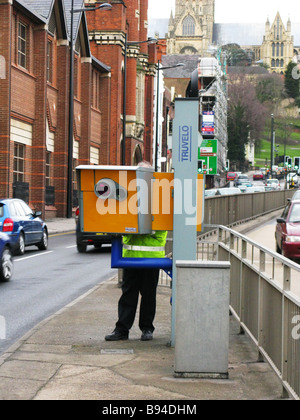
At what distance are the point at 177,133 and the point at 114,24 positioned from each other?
50.9 meters

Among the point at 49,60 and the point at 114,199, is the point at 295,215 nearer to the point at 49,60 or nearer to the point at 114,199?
the point at 114,199

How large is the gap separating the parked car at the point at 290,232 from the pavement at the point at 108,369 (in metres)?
9.08

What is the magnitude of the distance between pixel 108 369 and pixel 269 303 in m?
1.54

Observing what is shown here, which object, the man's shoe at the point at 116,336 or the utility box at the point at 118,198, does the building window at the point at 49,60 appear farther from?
the utility box at the point at 118,198

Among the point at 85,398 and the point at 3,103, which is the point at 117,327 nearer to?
the point at 85,398

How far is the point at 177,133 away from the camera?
820 centimetres

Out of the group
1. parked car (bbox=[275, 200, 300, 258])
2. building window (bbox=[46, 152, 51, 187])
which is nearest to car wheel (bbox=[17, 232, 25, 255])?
parked car (bbox=[275, 200, 300, 258])

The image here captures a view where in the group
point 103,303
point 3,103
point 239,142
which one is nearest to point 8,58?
point 3,103

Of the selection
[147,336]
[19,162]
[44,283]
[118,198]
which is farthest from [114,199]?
[19,162]

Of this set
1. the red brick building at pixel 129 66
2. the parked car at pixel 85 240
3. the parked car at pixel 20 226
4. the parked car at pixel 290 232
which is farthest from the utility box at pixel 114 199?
the red brick building at pixel 129 66

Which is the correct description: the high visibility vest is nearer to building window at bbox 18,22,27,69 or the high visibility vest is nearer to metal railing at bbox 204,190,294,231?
metal railing at bbox 204,190,294,231

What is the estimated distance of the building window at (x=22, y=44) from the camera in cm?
3728

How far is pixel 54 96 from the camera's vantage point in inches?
1687

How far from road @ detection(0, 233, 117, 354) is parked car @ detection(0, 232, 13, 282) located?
0.64 feet
